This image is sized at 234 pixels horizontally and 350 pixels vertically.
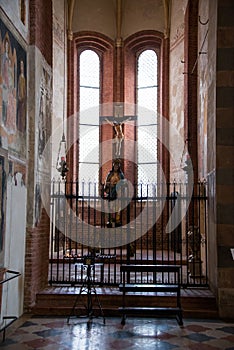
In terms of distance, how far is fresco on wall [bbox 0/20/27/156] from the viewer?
8.18m

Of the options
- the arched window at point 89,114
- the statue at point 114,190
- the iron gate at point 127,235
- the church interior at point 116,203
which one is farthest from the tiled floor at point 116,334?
the arched window at point 89,114

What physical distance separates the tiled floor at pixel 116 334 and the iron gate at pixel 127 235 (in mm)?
1667

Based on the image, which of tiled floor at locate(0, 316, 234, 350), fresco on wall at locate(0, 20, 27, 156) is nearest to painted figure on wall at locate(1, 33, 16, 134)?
fresco on wall at locate(0, 20, 27, 156)

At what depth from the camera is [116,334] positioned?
26.6 feet

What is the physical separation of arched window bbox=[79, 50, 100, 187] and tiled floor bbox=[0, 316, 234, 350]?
32.2ft

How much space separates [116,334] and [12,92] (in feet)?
14.8

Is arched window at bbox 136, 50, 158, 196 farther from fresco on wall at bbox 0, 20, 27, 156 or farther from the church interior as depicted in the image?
fresco on wall at bbox 0, 20, 27, 156

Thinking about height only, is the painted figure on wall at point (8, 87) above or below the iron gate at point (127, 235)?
above

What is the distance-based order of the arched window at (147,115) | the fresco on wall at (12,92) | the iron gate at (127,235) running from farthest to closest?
the arched window at (147,115), the iron gate at (127,235), the fresco on wall at (12,92)

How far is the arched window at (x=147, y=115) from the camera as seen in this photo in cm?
1844

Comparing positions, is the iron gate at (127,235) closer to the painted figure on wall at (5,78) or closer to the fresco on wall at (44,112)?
the fresco on wall at (44,112)

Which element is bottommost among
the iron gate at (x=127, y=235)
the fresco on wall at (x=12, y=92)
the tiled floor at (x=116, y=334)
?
the tiled floor at (x=116, y=334)

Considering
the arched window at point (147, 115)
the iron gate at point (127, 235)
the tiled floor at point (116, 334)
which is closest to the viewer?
the tiled floor at point (116, 334)

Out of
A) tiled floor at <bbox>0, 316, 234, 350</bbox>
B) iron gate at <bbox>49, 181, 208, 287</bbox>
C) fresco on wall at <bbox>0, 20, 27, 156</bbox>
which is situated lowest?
tiled floor at <bbox>0, 316, 234, 350</bbox>
